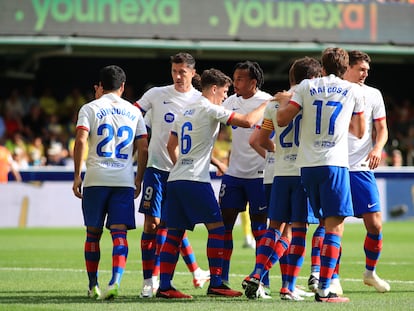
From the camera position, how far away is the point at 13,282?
11.4 m

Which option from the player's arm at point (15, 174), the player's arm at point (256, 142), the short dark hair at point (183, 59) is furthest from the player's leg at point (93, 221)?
the player's arm at point (15, 174)

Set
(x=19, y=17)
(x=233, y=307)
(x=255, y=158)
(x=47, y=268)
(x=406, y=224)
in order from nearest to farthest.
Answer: (x=233, y=307) → (x=255, y=158) → (x=47, y=268) → (x=406, y=224) → (x=19, y=17)

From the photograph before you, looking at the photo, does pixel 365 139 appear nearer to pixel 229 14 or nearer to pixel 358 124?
pixel 358 124

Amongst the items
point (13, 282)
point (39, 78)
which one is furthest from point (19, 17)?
point (13, 282)

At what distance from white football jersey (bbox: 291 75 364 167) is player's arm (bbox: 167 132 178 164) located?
1.43 m

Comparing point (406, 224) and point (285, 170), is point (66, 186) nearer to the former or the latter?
point (406, 224)

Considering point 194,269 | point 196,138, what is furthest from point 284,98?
point 194,269

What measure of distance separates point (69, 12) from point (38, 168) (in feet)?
19.9

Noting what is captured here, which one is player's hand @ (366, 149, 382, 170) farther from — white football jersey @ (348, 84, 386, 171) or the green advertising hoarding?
the green advertising hoarding

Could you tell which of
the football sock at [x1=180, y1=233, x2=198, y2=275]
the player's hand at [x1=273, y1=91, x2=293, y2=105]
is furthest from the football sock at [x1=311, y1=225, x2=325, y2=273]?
the player's hand at [x1=273, y1=91, x2=293, y2=105]

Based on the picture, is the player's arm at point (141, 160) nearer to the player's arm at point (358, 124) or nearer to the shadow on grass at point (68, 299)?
the shadow on grass at point (68, 299)

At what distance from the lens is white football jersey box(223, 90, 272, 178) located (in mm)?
10586

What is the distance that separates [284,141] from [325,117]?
68 centimetres

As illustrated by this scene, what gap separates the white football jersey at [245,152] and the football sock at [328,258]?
1639mm
